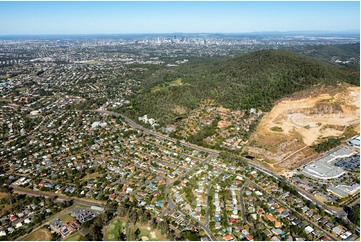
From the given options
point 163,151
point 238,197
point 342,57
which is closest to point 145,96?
point 163,151

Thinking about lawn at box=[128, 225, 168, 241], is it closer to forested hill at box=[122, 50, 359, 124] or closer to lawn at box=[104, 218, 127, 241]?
lawn at box=[104, 218, 127, 241]

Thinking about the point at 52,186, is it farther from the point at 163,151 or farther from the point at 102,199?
the point at 163,151

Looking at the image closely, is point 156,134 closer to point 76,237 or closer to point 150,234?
point 150,234

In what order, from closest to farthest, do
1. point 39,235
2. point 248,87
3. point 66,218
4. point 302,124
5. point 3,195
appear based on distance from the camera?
point 39,235 < point 66,218 < point 3,195 < point 302,124 < point 248,87

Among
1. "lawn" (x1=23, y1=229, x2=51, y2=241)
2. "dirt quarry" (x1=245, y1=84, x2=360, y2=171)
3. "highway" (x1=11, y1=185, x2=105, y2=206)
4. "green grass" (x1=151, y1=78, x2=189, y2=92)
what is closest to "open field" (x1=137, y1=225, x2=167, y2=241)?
"highway" (x1=11, y1=185, x2=105, y2=206)

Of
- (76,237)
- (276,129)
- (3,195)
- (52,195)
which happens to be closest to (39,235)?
(76,237)

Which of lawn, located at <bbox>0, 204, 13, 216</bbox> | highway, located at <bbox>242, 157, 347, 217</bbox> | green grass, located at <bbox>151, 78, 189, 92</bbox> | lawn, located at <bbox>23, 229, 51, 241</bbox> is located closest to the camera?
lawn, located at <bbox>23, 229, 51, 241</bbox>

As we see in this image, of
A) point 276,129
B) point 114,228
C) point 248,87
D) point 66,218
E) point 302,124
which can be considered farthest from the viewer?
point 248,87

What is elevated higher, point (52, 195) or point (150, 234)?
point (150, 234)
